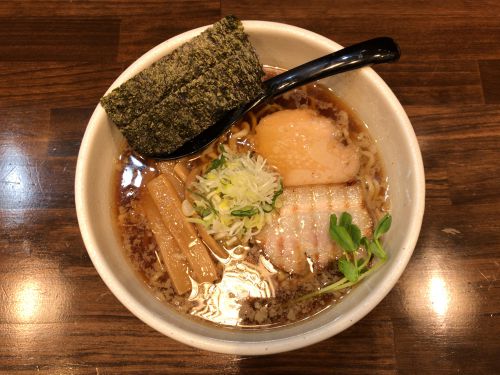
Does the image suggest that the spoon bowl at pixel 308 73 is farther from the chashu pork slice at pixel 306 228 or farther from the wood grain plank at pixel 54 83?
the wood grain plank at pixel 54 83

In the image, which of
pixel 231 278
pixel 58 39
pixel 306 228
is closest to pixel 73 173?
pixel 58 39

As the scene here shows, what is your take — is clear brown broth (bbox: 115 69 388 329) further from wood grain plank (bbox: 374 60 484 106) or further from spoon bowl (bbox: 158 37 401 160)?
wood grain plank (bbox: 374 60 484 106)

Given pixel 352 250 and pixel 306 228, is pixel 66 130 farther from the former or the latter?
pixel 352 250

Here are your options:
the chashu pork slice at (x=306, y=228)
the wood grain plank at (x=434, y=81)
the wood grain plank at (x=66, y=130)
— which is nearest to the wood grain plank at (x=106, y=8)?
the wood grain plank at (x=66, y=130)

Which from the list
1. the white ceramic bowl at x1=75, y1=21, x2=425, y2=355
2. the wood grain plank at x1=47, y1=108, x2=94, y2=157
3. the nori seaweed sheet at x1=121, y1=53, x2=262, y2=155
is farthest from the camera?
the wood grain plank at x1=47, y1=108, x2=94, y2=157

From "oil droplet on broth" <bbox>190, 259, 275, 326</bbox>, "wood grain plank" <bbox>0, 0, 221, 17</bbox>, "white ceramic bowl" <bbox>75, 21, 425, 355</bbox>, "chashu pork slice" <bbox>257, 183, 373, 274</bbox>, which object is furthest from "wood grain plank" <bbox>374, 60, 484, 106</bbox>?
"oil droplet on broth" <bbox>190, 259, 275, 326</bbox>

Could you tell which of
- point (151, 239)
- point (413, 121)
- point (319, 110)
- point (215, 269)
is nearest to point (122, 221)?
point (151, 239)

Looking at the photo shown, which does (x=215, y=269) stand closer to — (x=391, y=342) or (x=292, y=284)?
(x=292, y=284)
